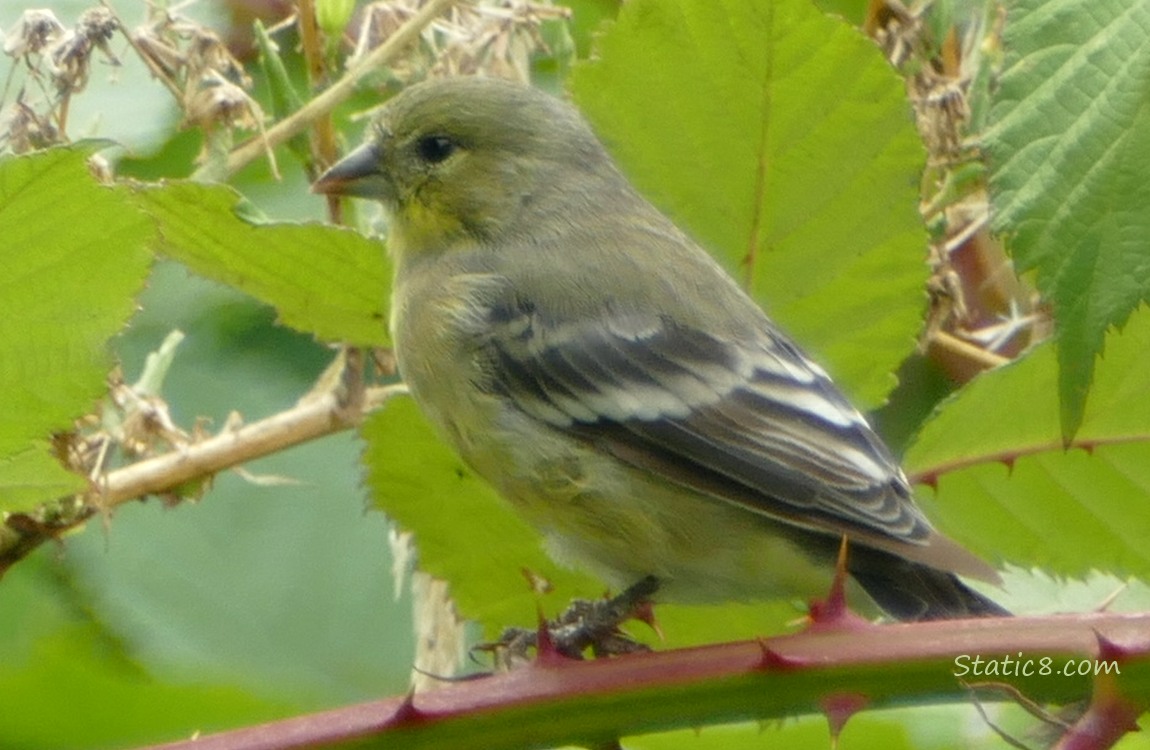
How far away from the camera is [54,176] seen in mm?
1439

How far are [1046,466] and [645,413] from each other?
0.57m

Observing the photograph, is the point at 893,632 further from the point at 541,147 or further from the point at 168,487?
the point at 541,147

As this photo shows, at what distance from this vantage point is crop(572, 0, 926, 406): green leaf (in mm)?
1800

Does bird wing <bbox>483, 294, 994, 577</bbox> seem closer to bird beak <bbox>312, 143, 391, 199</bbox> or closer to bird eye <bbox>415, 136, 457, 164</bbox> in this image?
bird beak <bbox>312, 143, 391, 199</bbox>

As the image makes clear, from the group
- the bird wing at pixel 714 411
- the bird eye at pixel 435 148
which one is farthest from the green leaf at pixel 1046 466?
the bird eye at pixel 435 148

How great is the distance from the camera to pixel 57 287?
4.84 ft

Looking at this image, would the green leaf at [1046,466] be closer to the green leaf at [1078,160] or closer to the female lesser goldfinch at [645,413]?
the female lesser goldfinch at [645,413]

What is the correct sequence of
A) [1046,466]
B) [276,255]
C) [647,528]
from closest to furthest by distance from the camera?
1. [276,255]
2. [1046,466]
3. [647,528]

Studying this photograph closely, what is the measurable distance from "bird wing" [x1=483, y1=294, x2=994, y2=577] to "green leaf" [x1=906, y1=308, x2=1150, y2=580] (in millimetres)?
82

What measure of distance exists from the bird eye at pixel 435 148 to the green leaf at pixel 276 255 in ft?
3.15

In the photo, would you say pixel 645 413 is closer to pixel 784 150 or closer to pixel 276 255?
pixel 784 150

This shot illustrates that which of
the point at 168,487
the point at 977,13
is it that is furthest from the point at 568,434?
the point at 977,13

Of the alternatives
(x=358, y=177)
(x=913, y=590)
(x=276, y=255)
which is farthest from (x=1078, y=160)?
(x=358, y=177)

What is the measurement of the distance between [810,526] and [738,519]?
159 millimetres
